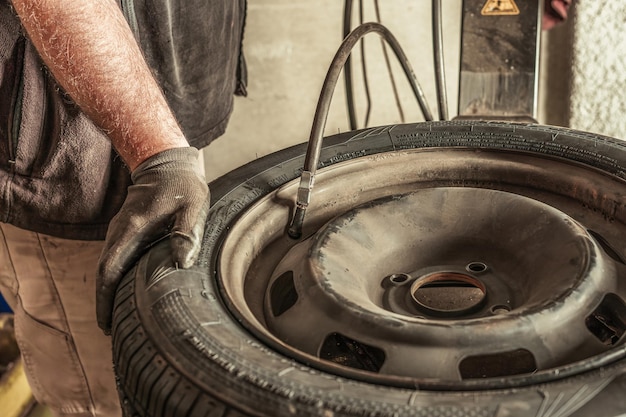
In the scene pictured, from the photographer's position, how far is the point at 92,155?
1.30m

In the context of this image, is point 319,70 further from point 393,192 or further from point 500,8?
point 393,192

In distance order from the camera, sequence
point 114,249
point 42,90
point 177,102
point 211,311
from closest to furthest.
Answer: point 211,311, point 114,249, point 42,90, point 177,102

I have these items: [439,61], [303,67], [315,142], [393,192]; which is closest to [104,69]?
[315,142]

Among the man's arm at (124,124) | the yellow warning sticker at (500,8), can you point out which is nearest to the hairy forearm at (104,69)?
the man's arm at (124,124)

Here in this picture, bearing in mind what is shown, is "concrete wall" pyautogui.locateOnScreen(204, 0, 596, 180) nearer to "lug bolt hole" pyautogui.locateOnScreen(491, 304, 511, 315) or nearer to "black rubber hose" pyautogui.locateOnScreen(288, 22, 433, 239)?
"black rubber hose" pyautogui.locateOnScreen(288, 22, 433, 239)

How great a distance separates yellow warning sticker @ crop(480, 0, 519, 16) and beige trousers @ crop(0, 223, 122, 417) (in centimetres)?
122

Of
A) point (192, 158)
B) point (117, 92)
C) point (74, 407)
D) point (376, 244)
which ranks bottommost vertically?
point (74, 407)

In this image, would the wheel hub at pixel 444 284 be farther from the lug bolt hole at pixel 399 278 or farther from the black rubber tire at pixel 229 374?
the black rubber tire at pixel 229 374

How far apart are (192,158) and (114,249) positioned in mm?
205

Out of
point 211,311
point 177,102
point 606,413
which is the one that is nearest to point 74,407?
point 177,102

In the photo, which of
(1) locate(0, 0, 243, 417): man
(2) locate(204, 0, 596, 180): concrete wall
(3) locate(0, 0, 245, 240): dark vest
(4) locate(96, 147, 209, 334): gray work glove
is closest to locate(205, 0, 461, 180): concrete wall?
(2) locate(204, 0, 596, 180): concrete wall

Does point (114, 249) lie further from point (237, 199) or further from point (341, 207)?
point (341, 207)

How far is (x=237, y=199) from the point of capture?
1184 mm

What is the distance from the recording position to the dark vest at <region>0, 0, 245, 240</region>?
4.09 feet
